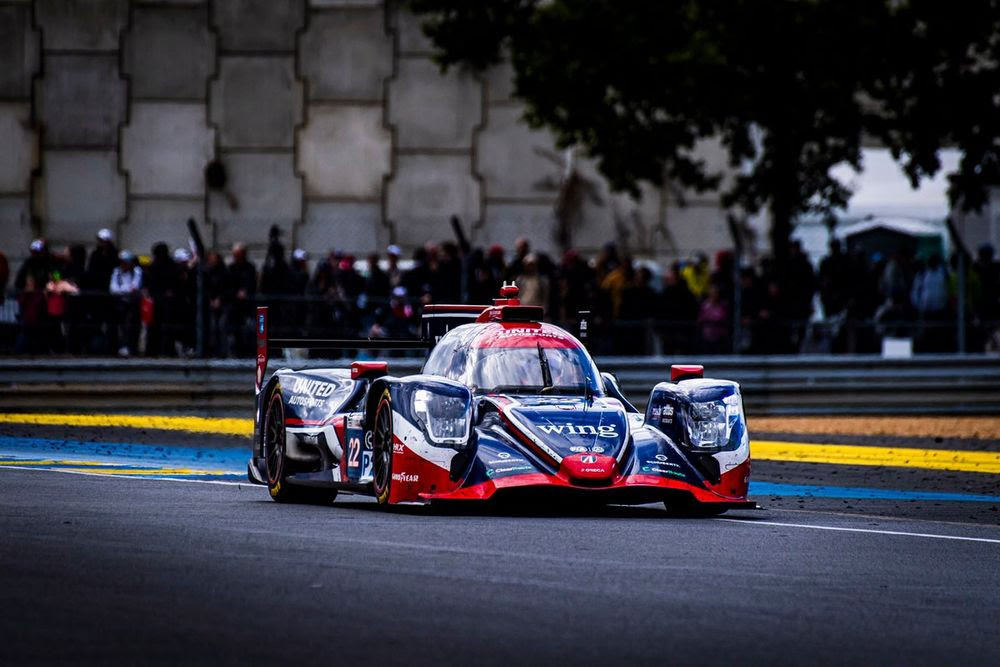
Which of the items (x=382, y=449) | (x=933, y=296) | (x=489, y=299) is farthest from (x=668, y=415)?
(x=933, y=296)

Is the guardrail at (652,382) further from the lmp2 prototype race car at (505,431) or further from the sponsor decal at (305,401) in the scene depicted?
the lmp2 prototype race car at (505,431)

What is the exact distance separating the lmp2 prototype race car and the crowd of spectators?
7831 mm

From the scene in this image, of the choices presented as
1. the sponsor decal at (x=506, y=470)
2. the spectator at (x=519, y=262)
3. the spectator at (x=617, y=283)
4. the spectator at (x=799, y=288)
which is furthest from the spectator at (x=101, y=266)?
the sponsor decal at (x=506, y=470)

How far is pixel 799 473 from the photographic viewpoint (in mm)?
16219

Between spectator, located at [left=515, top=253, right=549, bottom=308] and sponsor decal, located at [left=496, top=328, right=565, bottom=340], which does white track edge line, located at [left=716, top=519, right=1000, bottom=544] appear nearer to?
sponsor decal, located at [left=496, top=328, right=565, bottom=340]

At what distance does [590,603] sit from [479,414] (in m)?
4.13

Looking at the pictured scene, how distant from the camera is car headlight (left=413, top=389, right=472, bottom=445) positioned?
11.6 meters

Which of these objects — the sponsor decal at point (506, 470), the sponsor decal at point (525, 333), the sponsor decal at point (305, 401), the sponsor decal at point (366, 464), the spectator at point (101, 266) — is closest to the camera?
the sponsor decal at point (506, 470)

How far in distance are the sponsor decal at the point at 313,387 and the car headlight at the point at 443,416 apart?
57.2 inches

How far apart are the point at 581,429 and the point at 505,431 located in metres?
0.42

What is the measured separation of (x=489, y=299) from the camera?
71.6ft

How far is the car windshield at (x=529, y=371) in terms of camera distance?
40.5 ft

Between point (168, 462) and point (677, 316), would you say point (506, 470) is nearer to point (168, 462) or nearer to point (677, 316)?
point (168, 462)

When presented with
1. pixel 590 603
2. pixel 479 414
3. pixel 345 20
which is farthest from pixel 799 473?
pixel 345 20
